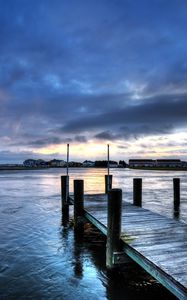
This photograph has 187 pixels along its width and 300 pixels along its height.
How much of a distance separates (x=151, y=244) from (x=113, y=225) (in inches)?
44.7

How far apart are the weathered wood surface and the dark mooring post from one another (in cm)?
25

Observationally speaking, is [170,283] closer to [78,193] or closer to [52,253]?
[52,253]

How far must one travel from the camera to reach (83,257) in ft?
34.9

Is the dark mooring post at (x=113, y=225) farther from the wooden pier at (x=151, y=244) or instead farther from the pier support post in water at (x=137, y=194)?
the pier support post in water at (x=137, y=194)

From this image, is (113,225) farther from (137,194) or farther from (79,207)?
(137,194)

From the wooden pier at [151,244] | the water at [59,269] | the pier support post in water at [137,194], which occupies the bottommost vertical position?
the water at [59,269]

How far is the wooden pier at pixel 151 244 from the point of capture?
6355mm

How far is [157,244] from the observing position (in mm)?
8086

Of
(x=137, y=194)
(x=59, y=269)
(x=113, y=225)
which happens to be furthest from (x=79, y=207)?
(x=113, y=225)

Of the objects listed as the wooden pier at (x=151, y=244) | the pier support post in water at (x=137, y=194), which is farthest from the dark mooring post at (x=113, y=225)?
the pier support post in water at (x=137, y=194)

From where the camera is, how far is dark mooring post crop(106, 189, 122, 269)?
8.64 m

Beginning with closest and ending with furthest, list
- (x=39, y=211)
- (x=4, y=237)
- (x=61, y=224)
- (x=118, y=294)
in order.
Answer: (x=118, y=294) < (x=4, y=237) < (x=61, y=224) < (x=39, y=211)

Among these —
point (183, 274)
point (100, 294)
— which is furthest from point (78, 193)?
point (183, 274)

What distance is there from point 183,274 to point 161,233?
2.94m
